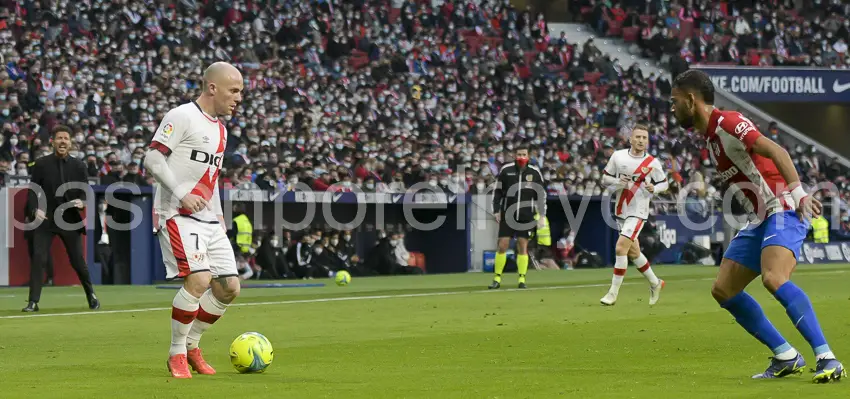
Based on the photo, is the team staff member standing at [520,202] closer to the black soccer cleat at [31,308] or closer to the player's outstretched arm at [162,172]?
the black soccer cleat at [31,308]

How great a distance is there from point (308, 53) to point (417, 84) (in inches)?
128

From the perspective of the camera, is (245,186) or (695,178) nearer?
(245,186)

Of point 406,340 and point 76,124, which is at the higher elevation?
point 76,124

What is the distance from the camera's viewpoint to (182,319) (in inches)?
357

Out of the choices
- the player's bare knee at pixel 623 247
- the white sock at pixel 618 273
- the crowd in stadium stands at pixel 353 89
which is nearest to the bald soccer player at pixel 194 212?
the white sock at pixel 618 273

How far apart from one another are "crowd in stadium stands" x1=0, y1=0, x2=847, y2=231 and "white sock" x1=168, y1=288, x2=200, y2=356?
16264 mm

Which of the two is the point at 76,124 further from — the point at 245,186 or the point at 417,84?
the point at 417,84

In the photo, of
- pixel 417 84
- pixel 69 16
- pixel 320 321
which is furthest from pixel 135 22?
pixel 320 321

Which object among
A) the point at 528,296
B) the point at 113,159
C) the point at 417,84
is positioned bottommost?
the point at 528,296

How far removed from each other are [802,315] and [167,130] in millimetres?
4467

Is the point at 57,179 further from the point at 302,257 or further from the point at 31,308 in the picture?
the point at 302,257

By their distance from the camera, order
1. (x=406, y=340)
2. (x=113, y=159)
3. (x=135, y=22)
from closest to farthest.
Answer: (x=406, y=340), (x=113, y=159), (x=135, y=22)

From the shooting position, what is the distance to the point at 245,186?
88.4ft

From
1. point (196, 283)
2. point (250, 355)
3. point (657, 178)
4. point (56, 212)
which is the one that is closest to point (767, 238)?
point (250, 355)
